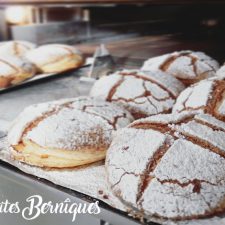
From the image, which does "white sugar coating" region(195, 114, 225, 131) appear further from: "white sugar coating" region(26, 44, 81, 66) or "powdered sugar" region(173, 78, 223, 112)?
"white sugar coating" region(26, 44, 81, 66)

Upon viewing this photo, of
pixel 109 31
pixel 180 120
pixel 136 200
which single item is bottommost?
pixel 109 31

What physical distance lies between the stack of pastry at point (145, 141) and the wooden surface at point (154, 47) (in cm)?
87

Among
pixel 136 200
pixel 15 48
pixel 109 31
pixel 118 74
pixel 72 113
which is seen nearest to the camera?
pixel 136 200

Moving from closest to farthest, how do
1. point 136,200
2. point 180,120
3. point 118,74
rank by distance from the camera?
point 136,200
point 180,120
point 118,74

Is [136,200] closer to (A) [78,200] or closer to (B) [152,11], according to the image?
(A) [78,200]

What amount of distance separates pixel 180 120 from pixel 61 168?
1.53 feet

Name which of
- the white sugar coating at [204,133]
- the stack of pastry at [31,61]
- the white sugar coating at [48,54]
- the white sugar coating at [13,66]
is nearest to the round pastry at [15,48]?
the stack of pastry at [31,61]

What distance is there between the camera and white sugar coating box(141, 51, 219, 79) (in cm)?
212

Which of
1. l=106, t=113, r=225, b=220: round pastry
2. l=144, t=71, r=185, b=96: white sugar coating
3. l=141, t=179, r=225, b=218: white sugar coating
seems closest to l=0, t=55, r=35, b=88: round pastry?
l=144, t=71, r=185, b=96: white sugar coating

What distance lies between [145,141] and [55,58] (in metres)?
1.66

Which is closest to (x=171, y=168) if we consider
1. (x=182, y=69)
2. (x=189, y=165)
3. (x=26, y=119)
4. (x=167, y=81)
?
(x=189, y=165)

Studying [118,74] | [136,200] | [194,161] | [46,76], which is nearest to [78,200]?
[136,200]

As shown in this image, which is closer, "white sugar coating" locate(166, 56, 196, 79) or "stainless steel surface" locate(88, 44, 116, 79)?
"white sugar coating" locate(166, 56, 196, 79)

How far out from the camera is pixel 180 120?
A: 3.98 ft
